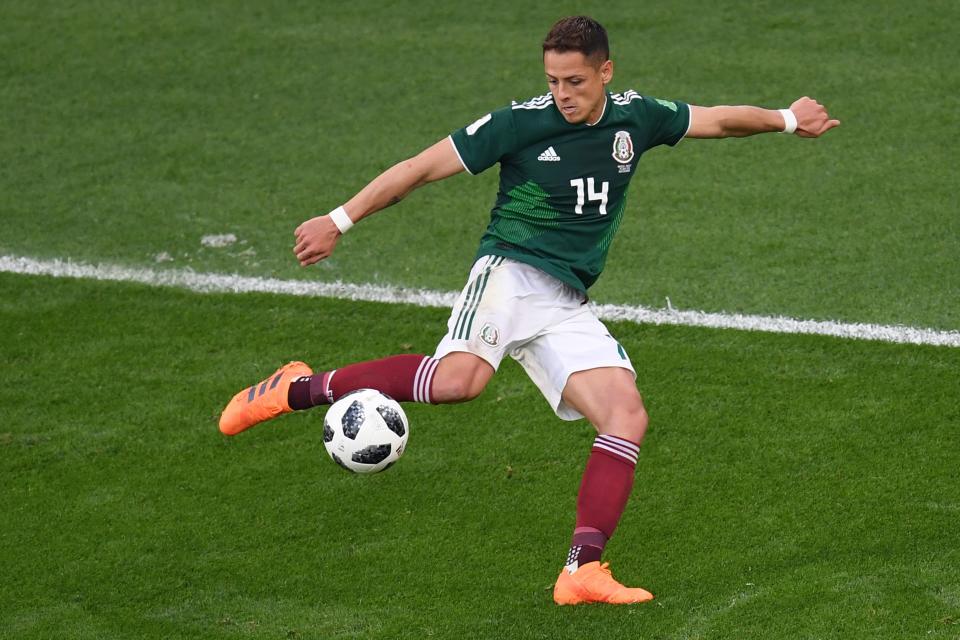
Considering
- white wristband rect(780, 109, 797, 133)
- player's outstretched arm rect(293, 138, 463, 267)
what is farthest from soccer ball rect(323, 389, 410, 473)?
white wristband rect(780, 109, 797, 133)

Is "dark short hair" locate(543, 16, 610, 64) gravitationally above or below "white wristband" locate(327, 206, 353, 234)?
above

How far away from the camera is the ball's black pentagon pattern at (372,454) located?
5480mm

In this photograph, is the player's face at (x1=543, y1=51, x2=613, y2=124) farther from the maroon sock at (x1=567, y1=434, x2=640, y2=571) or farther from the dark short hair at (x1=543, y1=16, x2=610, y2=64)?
the maroon sock at (x1=567, y1=434, x2=640, y2=571)

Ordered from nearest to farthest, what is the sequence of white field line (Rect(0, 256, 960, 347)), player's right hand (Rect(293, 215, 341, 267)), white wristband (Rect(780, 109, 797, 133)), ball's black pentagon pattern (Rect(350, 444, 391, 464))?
player's right hand (Rect(293, 215, 341, 267)) < ball's black pentagon pattern (Rect(350, 444, 391, 464)) < white wristband (Rect(780, 109, 797, 133)) < white field line (Rect(0, 256, 960, 347))

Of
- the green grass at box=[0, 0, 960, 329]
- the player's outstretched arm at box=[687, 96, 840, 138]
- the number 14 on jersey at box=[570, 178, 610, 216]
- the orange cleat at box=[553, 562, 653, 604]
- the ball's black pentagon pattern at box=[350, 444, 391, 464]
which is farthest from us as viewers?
the green grass at box=[0, 0, 960, 329]

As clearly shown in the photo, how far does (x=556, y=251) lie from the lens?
5672mm

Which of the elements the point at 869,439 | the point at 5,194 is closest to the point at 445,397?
the point at 869,439

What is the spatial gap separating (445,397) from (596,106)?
121 cm

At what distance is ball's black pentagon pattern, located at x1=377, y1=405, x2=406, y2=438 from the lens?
18.2ft

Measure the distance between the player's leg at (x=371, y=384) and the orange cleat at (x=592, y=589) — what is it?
2.57ft

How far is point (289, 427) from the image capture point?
6.82 metres

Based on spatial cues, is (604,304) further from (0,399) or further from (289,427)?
(0,399)

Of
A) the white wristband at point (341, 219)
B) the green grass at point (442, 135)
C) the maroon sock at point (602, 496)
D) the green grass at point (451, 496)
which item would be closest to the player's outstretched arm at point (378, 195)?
the white wristband at point (341, 219)

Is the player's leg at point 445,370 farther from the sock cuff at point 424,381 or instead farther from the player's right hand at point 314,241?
the player's right hand at point 314,241
